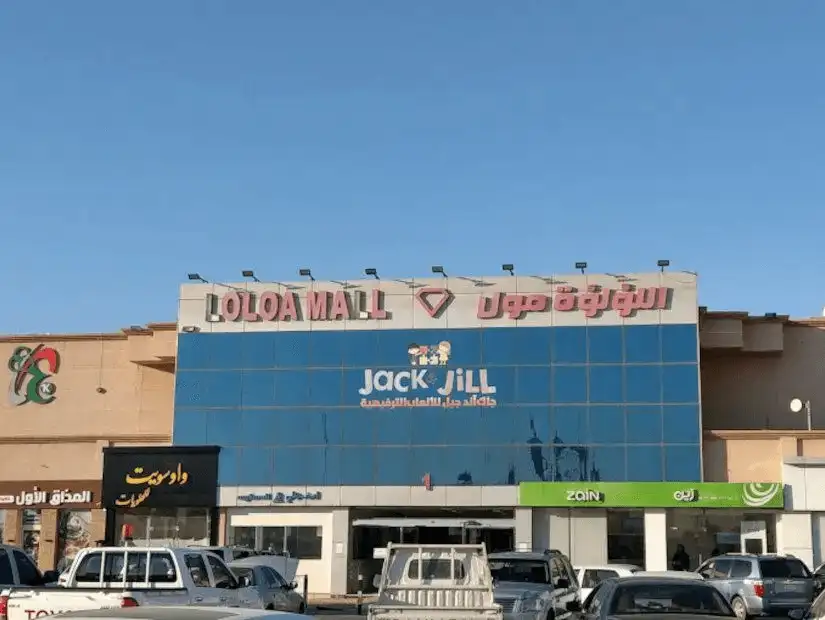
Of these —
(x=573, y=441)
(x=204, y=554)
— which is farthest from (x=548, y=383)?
(x=204, y=554)

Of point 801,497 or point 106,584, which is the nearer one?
point 106,584

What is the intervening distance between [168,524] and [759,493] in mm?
23566

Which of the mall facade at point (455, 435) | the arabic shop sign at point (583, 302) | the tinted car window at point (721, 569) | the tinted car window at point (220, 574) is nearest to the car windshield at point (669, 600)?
the tinted car window at point (220, 574)

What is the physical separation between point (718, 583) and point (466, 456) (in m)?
16.8

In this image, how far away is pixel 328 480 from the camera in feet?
152

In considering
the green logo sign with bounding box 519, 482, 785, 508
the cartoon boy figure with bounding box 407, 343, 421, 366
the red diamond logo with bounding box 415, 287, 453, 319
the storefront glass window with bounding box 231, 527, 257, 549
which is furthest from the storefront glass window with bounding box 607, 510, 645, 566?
the storefront glass window with bounding box 231, 527, 257, 549

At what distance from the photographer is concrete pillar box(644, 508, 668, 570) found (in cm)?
4369

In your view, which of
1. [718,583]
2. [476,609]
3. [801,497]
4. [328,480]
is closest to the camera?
[476,609]

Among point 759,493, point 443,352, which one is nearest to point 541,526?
point 443,352

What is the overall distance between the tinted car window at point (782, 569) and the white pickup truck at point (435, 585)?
12.2 meters

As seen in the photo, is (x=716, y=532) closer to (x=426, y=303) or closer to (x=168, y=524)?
(x=426, y=303)

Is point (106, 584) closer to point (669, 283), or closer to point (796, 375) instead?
point (669, 283)

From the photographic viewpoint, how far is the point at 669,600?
1353 cm

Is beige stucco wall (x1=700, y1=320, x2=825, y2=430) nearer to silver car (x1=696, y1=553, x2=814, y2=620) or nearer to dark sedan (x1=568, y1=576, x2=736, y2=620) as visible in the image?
silver car (x1=696, y1=553, x2=814, y2=620)
